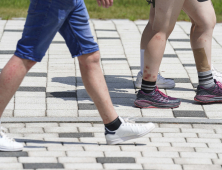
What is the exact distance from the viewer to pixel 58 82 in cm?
487

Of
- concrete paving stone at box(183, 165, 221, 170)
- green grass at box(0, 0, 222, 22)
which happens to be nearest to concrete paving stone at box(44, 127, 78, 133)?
concrete paving stone at box(183, 165, 221, 170)

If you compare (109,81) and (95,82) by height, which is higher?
(95,82)

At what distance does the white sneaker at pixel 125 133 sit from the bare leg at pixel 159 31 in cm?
88

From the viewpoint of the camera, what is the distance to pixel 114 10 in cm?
915

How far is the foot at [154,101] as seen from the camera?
4.09 metres

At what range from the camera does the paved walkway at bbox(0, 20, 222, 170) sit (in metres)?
2.96

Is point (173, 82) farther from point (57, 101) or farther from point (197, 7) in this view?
point (57, 101)

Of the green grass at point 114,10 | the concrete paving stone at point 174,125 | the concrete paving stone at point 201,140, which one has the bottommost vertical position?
the green grass at point 114,10

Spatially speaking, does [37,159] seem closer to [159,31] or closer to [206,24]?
[159,31]

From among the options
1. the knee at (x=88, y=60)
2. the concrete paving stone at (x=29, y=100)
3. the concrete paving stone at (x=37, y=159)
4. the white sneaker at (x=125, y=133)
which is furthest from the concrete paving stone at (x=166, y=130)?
the concrete paving stone at (x=29, y=100)

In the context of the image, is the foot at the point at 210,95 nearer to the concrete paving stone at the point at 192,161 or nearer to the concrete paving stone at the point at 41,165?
the concrete paving stone at the point at 192,161

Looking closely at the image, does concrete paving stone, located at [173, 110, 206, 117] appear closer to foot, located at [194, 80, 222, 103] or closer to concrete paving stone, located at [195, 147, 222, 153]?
foot, located at [194, 80, 222, 103]

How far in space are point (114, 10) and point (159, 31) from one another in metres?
5.30

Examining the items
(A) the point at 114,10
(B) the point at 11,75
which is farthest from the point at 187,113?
(A) the point at 114,10
